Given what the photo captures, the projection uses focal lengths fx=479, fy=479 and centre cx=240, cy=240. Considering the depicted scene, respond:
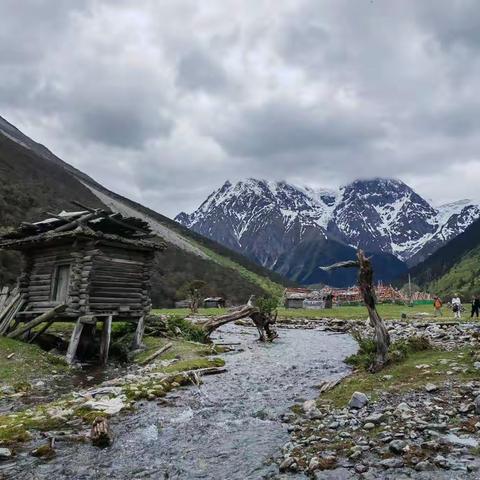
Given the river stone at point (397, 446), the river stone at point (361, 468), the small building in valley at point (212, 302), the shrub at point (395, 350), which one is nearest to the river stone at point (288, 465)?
the river stone at point (361, 468)

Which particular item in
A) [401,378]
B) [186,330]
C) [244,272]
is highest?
[244,272]

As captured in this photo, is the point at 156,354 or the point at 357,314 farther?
the point at 357,314

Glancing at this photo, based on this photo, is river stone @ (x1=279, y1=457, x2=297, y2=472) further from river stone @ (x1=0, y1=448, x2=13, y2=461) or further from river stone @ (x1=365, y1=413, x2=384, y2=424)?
river stone @ (x1=0, y1=448, x2=13, y2=461)

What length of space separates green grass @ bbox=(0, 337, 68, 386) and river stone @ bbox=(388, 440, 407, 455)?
45.6ft

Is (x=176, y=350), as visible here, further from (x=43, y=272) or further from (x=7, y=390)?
(x=7, y=390)

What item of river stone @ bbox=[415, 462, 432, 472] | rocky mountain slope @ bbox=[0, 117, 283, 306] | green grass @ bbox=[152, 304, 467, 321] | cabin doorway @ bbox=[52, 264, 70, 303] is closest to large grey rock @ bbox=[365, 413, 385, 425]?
river stone @ bbox=[415, 462, 432, 472]

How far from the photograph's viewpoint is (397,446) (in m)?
9.17

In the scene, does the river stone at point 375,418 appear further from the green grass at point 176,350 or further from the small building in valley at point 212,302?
the small building in valley at point 212,302

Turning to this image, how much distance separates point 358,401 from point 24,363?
592 inches

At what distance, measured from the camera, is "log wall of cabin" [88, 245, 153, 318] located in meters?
26.1

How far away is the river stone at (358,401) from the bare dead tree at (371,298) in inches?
179

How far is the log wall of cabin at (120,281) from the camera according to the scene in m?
26.1

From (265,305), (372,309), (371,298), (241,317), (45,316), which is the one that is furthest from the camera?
(265,305)

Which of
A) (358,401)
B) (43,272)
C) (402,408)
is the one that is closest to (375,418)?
(402,408)
